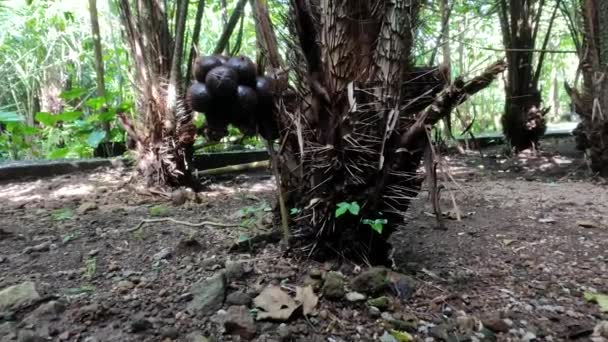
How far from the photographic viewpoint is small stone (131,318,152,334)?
1290 mm

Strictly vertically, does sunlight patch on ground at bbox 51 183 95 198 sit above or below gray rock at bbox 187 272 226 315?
above

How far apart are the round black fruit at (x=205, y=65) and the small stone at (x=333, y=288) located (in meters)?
0.87

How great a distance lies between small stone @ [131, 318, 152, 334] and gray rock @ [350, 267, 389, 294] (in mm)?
629

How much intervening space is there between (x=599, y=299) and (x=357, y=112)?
39.4 inches

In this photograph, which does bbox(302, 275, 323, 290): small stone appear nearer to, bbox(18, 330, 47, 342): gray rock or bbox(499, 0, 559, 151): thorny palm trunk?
bbox(18, 330, 47, 342): gray rock

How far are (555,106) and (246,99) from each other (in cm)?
1383

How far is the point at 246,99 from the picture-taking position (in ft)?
5.49

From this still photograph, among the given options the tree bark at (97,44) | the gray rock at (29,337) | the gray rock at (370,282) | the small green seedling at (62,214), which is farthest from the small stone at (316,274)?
the tree bark at (97,44)

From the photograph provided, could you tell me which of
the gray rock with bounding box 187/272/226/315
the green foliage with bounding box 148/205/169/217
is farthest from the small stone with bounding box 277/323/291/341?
the green foliage with bounding box 148/205/169/217

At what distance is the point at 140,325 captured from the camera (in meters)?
1.30

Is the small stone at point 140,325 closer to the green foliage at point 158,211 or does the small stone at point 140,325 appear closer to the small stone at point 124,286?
the small stone at point 124,286

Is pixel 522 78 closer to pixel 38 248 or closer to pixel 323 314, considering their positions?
pixel 323 314

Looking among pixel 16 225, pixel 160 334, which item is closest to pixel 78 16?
pixel 16 225

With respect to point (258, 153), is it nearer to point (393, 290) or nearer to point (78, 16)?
point (393, 290)
